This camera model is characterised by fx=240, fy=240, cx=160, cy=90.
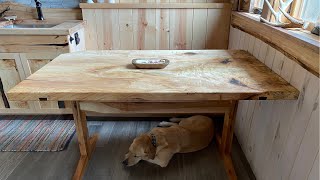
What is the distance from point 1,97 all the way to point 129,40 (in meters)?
1.27

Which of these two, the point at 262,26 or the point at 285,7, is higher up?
the point at 285,7

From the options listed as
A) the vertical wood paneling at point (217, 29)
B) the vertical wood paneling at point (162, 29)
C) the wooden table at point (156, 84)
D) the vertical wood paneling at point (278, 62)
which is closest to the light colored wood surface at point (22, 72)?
the wooden table at point (156, 84)

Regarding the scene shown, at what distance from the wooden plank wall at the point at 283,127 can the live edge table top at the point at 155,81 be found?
6cm

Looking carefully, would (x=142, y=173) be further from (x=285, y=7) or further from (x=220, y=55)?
(x=285, y=7)

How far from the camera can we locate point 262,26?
4.70 feet

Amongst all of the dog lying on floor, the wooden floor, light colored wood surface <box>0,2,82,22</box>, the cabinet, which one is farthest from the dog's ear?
light colored wood surface <box>0,2,82,22</box>

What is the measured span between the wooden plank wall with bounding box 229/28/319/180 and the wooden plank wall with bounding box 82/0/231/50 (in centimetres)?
42

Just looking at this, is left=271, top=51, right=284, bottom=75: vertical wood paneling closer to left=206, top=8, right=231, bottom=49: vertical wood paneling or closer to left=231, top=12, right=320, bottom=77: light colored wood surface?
left=231, top=12, right=320, bottom=77: light colored wood surface

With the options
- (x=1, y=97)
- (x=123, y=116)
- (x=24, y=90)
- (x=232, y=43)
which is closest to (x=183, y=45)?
(x=232, y=43)

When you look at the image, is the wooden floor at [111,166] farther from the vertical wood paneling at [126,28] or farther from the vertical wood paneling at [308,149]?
the vertical wood paneling at [126,28]

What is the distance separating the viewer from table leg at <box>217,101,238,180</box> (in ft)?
5.27

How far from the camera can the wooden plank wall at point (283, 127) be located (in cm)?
98

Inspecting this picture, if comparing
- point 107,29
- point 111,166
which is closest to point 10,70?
point 107,29

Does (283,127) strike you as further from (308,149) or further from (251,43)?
(251,43)
